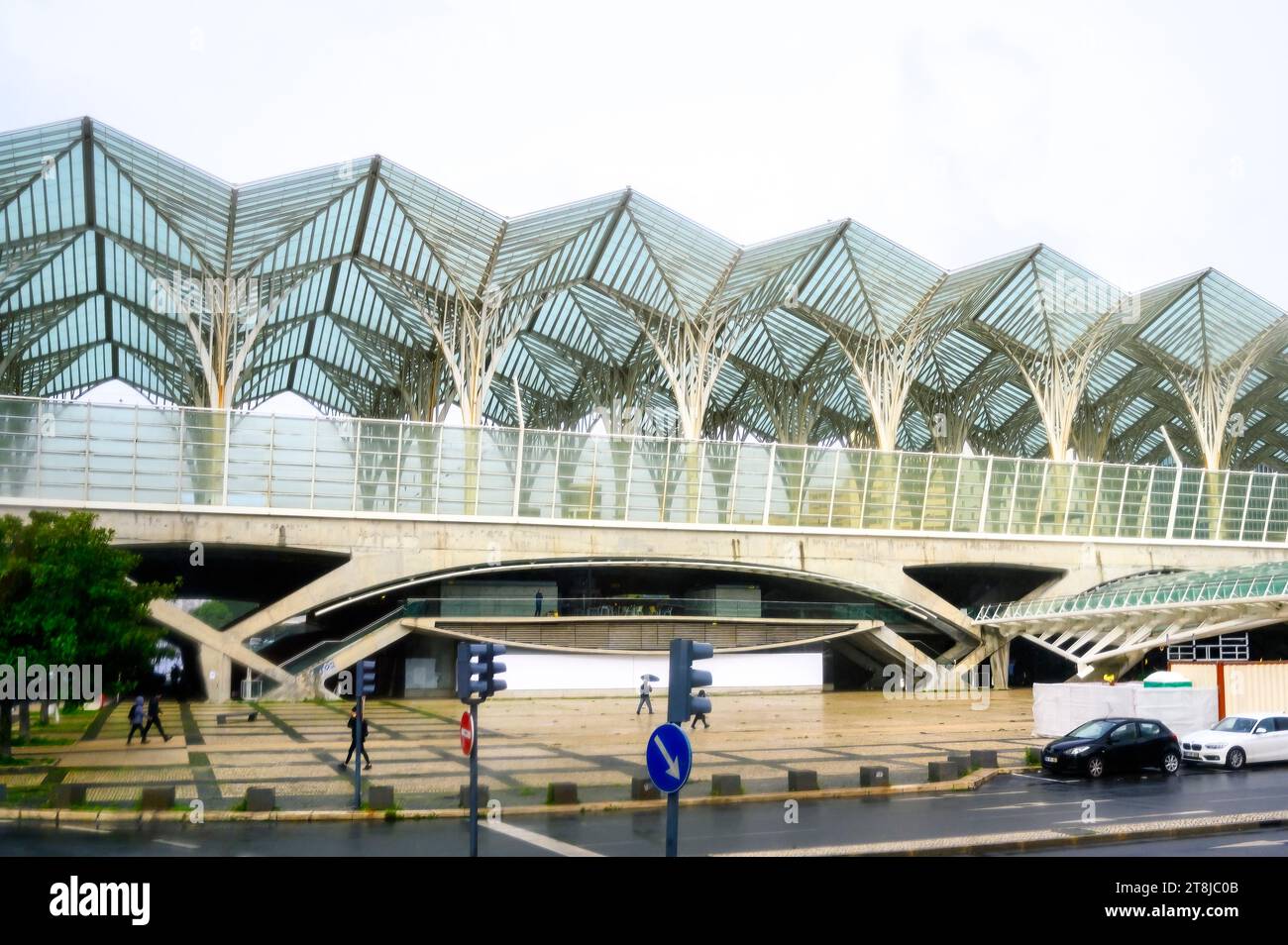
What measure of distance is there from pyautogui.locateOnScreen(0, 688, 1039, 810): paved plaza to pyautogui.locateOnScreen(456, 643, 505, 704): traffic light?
5333 mm

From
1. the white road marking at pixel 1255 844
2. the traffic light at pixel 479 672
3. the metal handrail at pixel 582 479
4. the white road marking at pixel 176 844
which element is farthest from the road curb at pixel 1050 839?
the metal handrail at pixel 582 479

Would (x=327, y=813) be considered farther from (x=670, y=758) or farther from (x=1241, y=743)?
(x=1241, y=743)

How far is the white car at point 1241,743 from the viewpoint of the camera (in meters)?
26.1

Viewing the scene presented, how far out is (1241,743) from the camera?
86.0 feet

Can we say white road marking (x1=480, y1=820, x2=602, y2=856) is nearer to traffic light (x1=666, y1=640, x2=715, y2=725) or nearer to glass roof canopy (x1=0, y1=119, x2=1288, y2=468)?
traffic light (x1=666, y1=640, x2=715, y2=725)

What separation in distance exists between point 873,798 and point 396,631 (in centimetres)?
3012

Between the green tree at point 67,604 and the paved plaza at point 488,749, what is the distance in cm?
230

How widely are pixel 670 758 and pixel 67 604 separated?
22.4 meters

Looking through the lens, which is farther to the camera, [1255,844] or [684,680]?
[1255,844]

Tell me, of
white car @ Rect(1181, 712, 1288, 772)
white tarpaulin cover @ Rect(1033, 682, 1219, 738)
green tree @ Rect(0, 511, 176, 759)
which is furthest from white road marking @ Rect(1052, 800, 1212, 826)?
green tree @ Rect(0, 511, 176, 759)

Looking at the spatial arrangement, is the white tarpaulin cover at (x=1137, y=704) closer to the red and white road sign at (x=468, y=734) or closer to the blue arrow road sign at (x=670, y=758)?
the red and white road sign at (x=468, y=734)

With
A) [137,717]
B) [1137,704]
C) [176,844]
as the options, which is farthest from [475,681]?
[137,717]

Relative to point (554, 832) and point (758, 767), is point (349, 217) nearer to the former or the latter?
point (758, 767)
